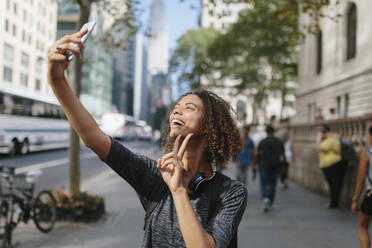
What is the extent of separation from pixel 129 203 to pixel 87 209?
2419 millimetres

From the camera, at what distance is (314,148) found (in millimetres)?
13602

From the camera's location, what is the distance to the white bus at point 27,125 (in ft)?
72.0

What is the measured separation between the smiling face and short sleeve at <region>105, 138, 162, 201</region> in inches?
8.3

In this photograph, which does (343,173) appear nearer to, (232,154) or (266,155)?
(266,155)

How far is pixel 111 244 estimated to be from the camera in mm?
6367

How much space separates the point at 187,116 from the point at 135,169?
0.32 meters

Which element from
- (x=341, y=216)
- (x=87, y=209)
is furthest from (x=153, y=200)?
(x=341, y=216)

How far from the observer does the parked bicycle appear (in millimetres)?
6211

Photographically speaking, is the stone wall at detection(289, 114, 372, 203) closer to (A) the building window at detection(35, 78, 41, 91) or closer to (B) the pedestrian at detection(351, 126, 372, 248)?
(B) the pedestrian at detection(351, 126, 372, 248)

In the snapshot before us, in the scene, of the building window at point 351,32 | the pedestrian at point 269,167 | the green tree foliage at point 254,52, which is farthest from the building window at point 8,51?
the pedestrian at point 269,167

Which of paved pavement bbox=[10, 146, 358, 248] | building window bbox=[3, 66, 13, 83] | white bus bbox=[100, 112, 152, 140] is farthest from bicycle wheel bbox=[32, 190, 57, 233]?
building window bbox=[3, 66, 13, 83]

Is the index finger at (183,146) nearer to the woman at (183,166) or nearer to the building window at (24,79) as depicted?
the woman at (183,166)

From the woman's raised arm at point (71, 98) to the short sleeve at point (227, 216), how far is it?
53 cm

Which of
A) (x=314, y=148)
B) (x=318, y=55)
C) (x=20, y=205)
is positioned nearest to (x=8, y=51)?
(x=318, y=55)
